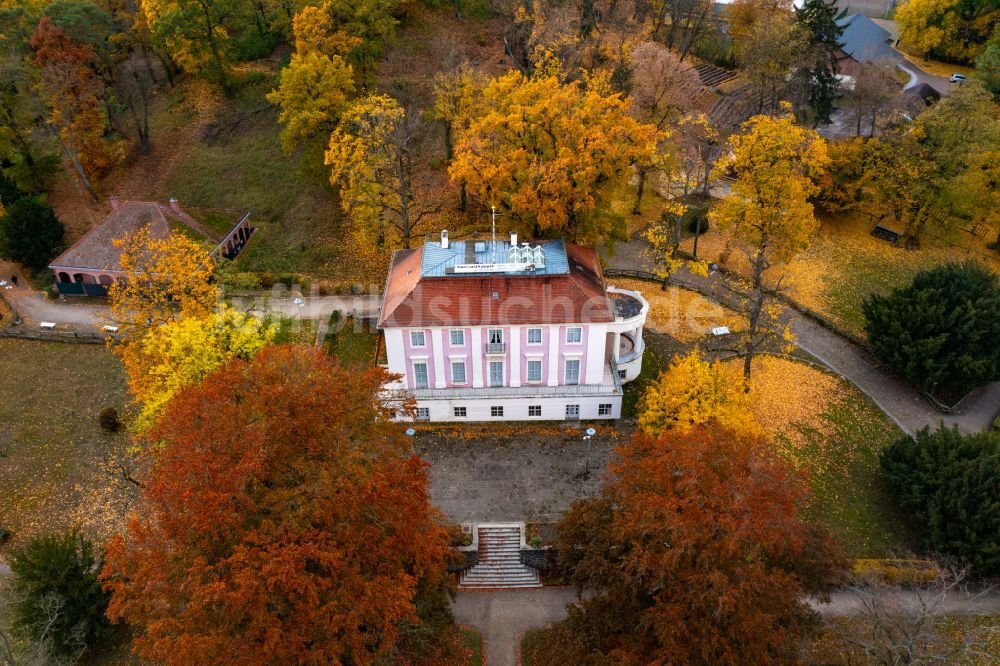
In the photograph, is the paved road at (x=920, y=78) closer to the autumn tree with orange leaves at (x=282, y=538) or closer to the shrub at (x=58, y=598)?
the autumn tree with orange leaves at (x=282, y=538)

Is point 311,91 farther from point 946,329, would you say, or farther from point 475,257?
point 946,329

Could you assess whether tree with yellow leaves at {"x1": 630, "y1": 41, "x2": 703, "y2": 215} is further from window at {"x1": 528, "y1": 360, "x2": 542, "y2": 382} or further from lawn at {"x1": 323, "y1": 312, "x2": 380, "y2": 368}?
lawn at {"x1": 323, "y1": 312, "x2": 380, "y2": 368}

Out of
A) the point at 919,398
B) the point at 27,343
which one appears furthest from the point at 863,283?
the point at 27,343

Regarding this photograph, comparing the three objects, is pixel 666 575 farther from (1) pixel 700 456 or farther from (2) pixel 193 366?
(2) pixel 193 366

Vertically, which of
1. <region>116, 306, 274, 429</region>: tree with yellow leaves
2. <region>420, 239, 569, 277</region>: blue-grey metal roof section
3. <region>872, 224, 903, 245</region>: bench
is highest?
<region>420, 239, 569, 277</region>: blue-grey metal roof section

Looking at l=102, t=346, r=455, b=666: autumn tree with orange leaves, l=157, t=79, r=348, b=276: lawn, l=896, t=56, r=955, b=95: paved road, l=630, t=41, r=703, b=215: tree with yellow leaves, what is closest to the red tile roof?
l=102, t=346, r=455, b=666: autumn tree with orange leaves

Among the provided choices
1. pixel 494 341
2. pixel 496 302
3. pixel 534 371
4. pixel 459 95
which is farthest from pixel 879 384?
pixel 459 95
